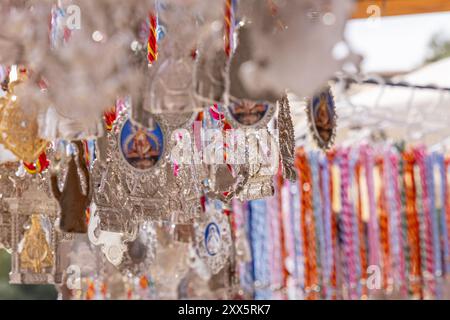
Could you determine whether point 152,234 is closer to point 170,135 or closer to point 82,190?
point 170,135

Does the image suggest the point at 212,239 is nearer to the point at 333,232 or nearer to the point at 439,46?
the point at 333,232

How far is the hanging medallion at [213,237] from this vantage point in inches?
116

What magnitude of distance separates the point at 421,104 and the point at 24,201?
264 centimetres

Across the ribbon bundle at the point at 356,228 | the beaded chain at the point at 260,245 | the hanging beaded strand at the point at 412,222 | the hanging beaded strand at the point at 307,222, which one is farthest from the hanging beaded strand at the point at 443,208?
the beaded chain at the point at 260,245

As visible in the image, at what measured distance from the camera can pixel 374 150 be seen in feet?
12.9

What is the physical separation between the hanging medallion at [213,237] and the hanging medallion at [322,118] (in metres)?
0.83

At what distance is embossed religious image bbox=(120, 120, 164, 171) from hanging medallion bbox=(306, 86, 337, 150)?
1.32ft

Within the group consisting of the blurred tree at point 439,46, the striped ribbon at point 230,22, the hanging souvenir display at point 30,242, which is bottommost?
the hanging souvenir display at point 30,242

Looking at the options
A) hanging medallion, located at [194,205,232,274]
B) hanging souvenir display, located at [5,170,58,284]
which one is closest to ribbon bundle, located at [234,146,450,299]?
hanging medallion, located at [194,205,232,274]

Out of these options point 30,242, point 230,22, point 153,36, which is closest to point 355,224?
point 30,242

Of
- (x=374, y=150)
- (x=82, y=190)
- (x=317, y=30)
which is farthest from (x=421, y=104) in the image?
(x=317, y=30)

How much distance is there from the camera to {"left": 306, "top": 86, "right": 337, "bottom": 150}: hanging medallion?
2.10m

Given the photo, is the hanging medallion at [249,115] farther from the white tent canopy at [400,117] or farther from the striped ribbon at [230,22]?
the white tent canopy at [400,117]

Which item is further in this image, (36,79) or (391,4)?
(391,4)
